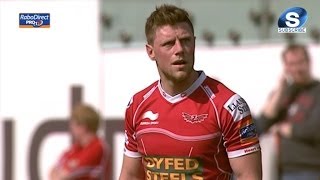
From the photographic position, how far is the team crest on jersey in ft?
13.6

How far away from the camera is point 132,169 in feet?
14.6

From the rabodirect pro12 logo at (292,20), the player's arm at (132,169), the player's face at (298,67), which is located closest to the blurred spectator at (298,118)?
the player's face at (298,67)

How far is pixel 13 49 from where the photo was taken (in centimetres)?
809

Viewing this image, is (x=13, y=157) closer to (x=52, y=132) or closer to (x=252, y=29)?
(x=52, y=132)

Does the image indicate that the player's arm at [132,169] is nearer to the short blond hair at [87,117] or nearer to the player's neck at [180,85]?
the player's neck at [180,85]

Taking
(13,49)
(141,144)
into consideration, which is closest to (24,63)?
(13,49)

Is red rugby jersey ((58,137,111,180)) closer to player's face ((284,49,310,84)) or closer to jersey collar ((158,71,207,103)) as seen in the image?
player's face ((284,49,310,84))

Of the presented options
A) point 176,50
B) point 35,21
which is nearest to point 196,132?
point 176,50

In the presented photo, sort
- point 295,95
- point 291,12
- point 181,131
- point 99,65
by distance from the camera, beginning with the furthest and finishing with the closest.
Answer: point 99,65 < point 295,95 < point 291,12 < point 181,131

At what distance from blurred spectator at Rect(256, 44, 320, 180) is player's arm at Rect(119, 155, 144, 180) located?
2.99 metres

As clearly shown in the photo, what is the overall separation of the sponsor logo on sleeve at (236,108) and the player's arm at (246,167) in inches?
6.6

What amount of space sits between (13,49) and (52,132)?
0.75 meters

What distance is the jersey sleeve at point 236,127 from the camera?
4102 mm

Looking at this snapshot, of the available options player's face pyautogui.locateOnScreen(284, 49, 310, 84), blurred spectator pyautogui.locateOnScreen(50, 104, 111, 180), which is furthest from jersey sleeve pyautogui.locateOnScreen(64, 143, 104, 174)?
player's face pyautogui.locateOnScreen(284, 49, 310, 84)
